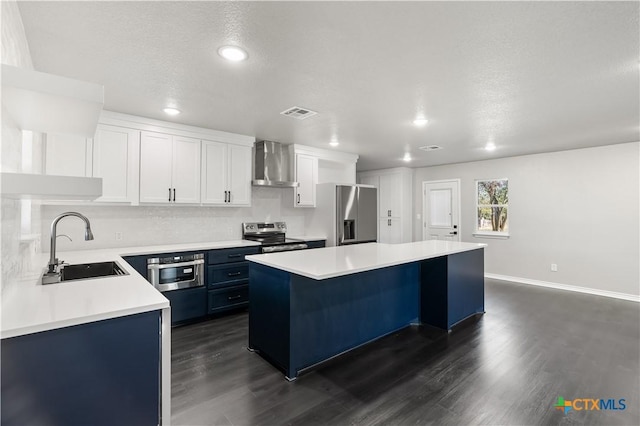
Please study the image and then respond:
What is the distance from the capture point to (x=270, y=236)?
454 centimetres

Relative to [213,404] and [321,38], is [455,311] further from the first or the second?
[321,38]

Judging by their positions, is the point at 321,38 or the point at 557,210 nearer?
the point at 321,38

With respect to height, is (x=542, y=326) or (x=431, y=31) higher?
(x=431, y=31)

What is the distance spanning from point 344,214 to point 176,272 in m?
2.63

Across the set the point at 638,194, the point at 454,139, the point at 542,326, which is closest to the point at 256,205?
the point at 454,139

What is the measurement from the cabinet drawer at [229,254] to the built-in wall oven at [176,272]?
123 mm

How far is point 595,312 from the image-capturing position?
4.02m

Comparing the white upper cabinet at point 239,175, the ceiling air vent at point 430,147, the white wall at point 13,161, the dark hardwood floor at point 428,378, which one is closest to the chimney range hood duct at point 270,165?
the white upper cabinet at point 239,175

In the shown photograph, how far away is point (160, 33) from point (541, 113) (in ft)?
11.9

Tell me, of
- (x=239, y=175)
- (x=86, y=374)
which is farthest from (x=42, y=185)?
(x=239, y=175)

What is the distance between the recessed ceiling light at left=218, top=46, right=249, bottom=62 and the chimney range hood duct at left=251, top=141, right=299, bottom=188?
2.41m

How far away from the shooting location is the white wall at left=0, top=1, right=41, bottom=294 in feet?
4.50

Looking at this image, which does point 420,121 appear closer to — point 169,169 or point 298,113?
point 298,113

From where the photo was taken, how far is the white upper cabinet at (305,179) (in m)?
4.97
